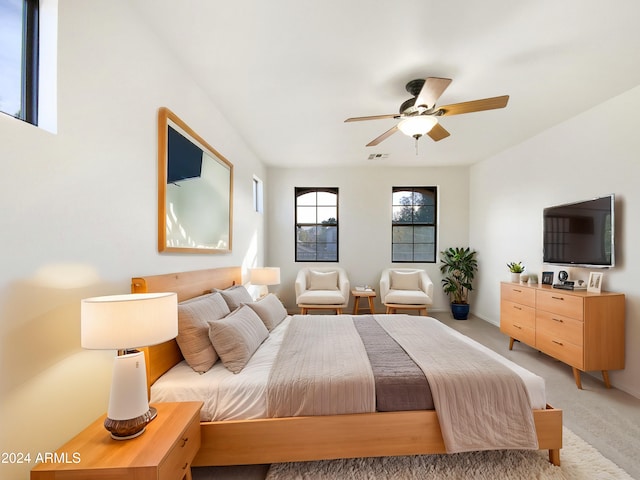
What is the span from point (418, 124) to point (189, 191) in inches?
76.1

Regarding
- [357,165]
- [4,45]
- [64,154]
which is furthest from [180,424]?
[357,165]

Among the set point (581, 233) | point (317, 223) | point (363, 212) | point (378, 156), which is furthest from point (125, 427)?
point (363, 212)

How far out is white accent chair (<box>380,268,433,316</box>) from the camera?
4.86 meters

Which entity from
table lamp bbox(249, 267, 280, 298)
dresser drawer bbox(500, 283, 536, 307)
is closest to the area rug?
dresser drawer bbox(500, 283, 536, 307)

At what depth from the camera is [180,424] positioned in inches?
55.3

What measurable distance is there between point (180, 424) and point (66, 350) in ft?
1.89

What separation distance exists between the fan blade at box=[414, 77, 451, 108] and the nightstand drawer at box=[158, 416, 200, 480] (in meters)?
2.31

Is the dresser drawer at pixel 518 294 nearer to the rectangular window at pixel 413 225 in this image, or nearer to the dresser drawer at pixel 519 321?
the dresser drawer at pixel 519 321

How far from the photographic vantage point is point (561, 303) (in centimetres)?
298

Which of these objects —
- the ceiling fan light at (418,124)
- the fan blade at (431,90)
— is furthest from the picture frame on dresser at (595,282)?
the fan blade at (431,90)

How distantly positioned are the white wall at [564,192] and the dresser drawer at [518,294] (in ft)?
1.54

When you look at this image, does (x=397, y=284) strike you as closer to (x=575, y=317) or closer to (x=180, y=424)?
(x=575, y=317)

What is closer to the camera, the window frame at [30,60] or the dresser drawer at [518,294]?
the window frame at [30,60]

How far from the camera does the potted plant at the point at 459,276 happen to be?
5.29m
